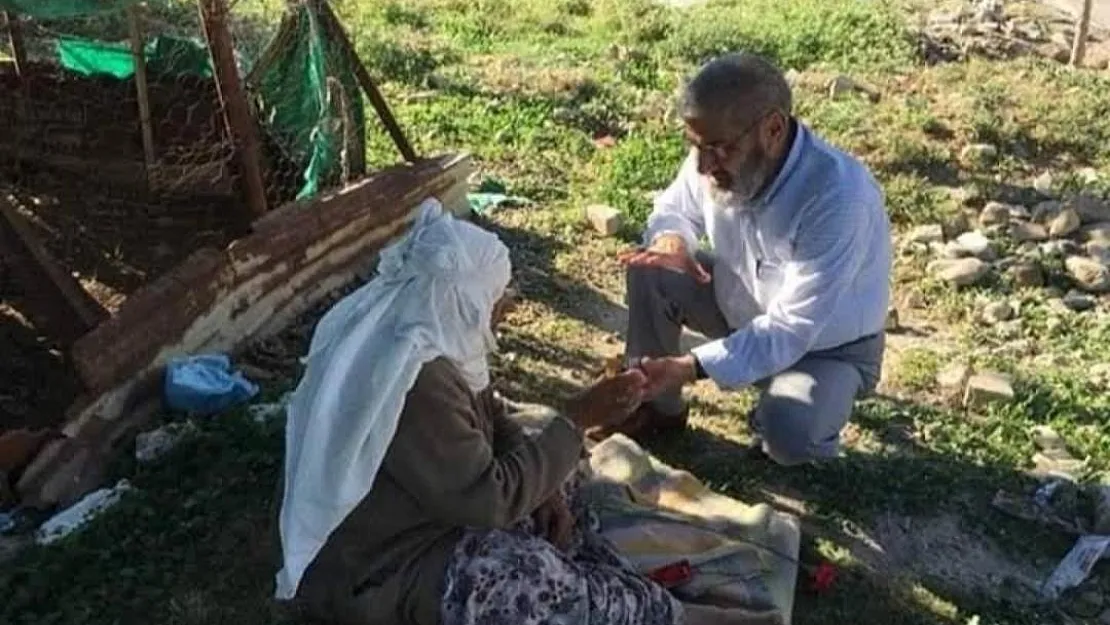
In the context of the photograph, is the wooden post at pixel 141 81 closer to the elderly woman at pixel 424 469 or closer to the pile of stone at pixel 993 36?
the elderly woman at pixel 424 469

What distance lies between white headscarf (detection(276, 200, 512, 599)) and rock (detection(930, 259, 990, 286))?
11.7 ft

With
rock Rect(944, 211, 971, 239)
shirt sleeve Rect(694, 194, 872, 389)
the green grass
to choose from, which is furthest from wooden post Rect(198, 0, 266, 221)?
rock Rect(944, 211, 971, 239)

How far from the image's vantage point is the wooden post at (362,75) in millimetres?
6141

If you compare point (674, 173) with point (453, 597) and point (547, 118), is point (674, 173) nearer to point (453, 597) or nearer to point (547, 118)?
point (547, 118)

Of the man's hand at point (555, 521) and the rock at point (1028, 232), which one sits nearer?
the man's hand at point (555, 521)

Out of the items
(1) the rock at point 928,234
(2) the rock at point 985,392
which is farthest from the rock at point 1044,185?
(2) the rock at point 985,392

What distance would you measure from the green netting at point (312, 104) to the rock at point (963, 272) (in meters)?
2.66

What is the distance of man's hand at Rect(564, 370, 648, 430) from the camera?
12.3 feet

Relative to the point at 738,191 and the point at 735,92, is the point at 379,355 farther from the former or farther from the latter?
the point at 738,191

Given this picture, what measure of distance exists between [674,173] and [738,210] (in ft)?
9.53

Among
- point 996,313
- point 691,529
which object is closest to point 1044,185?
point 996,313

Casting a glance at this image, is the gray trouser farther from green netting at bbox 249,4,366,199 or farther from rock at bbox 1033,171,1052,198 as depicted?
rock at bbox 1033,171,1052,198

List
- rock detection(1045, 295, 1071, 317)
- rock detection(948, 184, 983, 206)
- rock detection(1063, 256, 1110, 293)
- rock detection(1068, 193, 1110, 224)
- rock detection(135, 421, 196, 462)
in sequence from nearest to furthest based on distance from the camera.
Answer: rock detection(135, 421, 196, 462) < rock detection(1045, 295, 1071, 317) < rock detection(1063, 256, 1110, 293) < rock detection(1068, 193, 1110, 224) < rock detection(948, 184, 983, 206)

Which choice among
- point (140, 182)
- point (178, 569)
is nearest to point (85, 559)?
point (178, 569)
